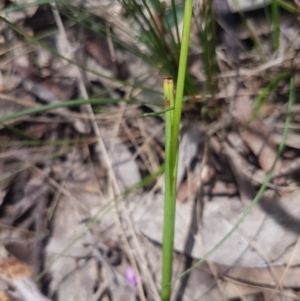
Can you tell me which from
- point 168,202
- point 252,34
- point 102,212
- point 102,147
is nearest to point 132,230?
point 102,212

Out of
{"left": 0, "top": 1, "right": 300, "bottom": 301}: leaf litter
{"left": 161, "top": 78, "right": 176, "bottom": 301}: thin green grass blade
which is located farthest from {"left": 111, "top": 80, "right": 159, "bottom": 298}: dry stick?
{"left": 161, "top": 78, "right": 176, "bottom": 301}: thin green grass blade

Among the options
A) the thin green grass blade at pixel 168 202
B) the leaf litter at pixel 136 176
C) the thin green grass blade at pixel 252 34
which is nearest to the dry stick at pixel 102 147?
the leaf litter at pixel 136 176

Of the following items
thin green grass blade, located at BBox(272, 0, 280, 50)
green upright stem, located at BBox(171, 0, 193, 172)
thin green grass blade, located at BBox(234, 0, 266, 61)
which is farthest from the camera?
thin green grass blade, located at BBox(234, 0, 266, 61)

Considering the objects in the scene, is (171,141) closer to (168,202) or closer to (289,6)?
(168,202)

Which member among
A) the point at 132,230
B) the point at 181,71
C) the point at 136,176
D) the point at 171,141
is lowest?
the point at 132,230

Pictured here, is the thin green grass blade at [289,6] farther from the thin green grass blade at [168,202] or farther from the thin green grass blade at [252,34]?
the thin green grass blade at [168,202]

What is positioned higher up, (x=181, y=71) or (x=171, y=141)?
(x=181, y=71)

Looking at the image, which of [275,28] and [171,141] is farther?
[275,28]

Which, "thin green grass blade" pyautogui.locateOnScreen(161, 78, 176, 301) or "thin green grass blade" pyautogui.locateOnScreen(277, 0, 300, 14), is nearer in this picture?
"thin green grass blade" pyautogui.locateOnScreen(161, 78, 176, 301)

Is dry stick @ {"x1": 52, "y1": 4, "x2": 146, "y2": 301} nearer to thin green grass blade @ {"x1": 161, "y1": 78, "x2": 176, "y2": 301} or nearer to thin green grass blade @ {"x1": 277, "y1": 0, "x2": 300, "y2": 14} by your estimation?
thin green grass blade @ {"x1": 161, "y1": 78, "x2": 176, "y2": 301}

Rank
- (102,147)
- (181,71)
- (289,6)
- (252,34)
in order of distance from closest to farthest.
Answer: (181,71), (289,6), (252,34), (102,147)
